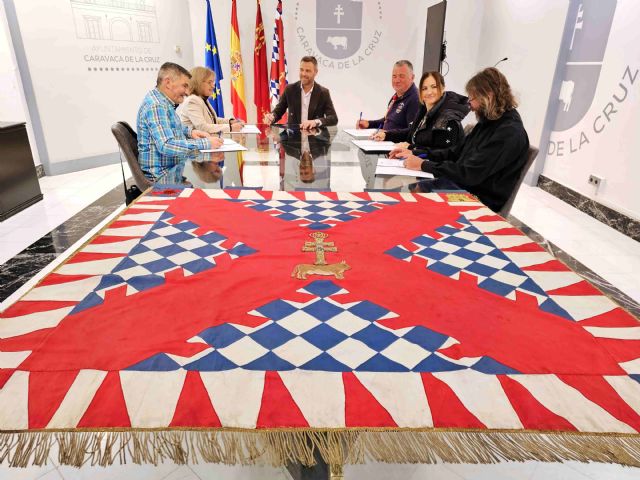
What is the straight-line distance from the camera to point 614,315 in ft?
3.16

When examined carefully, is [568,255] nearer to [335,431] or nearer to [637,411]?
[637,411]

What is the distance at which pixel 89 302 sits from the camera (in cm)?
98

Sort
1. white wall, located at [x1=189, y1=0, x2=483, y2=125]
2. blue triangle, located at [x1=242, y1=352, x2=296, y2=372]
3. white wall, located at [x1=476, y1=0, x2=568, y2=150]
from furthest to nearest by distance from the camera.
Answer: white wall, located at [x1=189, y1=0, x2=483, y2=125] → white wall, located at [x1=476, y1=0, x2=568, y2=150] → blue triangle, located at [x1=242, y1=352, x2=296, y2=372]

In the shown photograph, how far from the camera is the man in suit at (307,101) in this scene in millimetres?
3865

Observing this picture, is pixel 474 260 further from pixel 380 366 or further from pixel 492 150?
pixel 492 150

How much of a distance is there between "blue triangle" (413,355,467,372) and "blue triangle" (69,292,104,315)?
711 millimetres

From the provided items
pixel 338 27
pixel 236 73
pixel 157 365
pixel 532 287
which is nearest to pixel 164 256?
pixel 157 365

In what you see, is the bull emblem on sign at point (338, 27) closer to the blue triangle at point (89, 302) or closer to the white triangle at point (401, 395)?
the blue triangle at point (89, 302)

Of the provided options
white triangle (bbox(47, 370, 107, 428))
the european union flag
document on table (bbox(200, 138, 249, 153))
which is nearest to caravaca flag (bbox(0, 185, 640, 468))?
white triangle (bbox(47, 370, 107, 428))

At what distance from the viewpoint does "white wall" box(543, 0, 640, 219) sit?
3.32 m

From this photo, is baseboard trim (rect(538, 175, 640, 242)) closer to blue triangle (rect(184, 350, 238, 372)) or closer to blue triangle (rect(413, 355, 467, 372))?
blue triangle (rect(413, 355, 467, 372))

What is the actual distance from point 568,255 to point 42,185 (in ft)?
15.9

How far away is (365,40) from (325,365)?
613 cm

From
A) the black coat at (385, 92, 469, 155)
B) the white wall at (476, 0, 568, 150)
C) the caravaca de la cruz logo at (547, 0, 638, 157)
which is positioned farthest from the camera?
the white wall at (476, 0, 568, 150)
